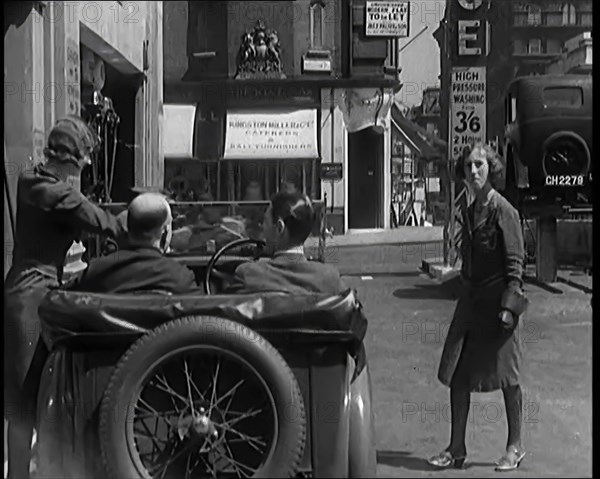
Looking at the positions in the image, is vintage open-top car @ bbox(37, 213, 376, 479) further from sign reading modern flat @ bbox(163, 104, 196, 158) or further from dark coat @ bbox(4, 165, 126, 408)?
sign reading modern flat @ bbox(163, 104, 196, 158)

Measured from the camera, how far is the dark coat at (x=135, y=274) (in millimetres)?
1674

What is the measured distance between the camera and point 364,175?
80.8 inches

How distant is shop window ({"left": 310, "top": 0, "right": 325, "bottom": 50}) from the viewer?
79.1 inches

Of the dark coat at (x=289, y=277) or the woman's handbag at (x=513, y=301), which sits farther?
the woman's handbag at (x=513, y=301)

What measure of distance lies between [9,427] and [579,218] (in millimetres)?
2059

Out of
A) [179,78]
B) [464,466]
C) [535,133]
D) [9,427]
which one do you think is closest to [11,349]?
[9,427]

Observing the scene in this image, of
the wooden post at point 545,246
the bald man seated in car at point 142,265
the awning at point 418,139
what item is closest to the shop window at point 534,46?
the awning at point 418,139

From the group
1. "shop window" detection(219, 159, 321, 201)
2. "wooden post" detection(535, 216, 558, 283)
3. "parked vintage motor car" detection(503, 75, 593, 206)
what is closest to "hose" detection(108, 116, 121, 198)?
"shop window" detection(219, 159, 321, 201)

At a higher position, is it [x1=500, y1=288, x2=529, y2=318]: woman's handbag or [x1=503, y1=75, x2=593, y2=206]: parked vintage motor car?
[x1=503, y1=75, x2=593, y2=206]: parked vintage motor car

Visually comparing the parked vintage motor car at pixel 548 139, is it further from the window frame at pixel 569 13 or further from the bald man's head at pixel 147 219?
the bald man's head at pixel 147 219

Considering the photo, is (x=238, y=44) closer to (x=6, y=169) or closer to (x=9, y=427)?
(x=6, y=169)

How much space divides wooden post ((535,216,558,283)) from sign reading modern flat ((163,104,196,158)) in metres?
1.11

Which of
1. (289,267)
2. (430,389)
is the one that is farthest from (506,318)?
(289,267)

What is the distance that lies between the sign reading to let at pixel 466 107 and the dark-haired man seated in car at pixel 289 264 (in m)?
0.52
